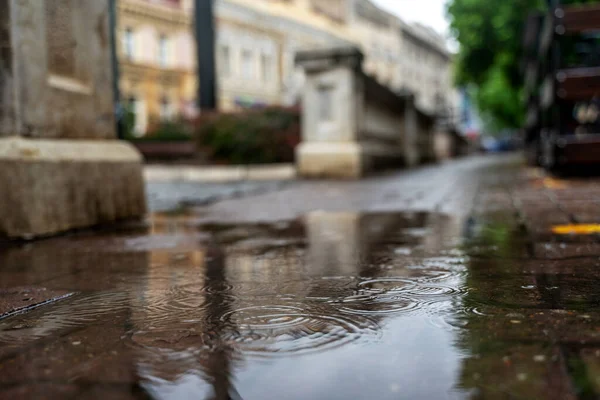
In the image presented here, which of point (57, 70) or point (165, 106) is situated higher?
point (165, 106)

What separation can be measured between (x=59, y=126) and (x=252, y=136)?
9247 mm

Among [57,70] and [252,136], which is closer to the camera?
[57,70]

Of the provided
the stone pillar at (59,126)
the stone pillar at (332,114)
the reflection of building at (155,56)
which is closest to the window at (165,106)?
the reflection of building at (155,56)

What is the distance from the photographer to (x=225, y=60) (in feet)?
121

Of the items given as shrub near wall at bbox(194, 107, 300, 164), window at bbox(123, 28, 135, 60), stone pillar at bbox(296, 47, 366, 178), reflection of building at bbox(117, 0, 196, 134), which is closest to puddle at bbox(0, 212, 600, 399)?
stone pillar at bbox(296, 47, 366, 178)

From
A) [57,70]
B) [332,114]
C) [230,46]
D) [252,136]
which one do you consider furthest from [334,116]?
[230,46]

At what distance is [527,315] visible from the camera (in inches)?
70.9

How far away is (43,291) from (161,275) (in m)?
0.46

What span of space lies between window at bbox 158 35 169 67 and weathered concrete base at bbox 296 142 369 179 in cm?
2567

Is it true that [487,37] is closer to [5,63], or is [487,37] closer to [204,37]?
[204,37]

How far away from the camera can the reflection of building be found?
33.3 m

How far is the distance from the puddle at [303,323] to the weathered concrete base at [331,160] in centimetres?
803

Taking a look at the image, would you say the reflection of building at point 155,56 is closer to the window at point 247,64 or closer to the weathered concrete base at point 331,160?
the window at point 247,64

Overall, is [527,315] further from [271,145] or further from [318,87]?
[271,145]
